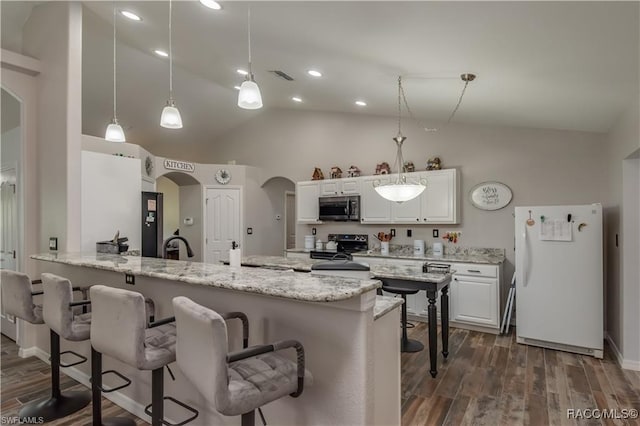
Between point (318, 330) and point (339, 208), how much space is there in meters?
4.24

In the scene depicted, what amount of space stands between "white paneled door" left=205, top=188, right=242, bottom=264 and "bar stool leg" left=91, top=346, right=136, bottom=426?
15.9ft

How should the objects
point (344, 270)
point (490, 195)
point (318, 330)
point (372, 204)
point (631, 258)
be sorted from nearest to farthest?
point (318, 330)
point (344, 270)
point (631, 258)
point (490, 195)
point (372, 204)

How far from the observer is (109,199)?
396 cm

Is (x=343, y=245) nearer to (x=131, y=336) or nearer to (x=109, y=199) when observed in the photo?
(x=109, y=199)

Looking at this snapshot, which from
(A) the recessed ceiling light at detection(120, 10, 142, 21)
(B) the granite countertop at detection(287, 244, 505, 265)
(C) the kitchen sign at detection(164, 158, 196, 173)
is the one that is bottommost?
(B) the granite countertop at detection(287, 244, 505, 265)

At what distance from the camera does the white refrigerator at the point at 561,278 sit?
351 centimetres

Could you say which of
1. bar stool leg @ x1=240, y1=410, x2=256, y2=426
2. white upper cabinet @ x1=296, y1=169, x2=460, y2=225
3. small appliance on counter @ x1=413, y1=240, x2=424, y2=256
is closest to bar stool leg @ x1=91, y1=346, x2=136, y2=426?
bar stool leg @ x1=240, y1=410, x2=256, y2=426

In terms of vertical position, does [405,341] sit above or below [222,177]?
below

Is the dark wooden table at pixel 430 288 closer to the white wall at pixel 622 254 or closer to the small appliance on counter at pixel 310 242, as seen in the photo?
the white wall at pixel 622 254

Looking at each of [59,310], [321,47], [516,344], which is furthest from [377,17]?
[516,344]

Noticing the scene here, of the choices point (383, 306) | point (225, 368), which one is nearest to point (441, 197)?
point (383, 306)

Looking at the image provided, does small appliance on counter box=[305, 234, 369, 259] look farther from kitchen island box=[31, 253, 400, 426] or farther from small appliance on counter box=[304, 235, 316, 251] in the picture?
kitchen island box=[31, 253, 400, 426]

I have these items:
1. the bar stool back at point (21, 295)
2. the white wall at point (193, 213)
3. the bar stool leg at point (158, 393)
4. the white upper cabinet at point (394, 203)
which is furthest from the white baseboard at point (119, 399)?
the white wall at point (193, 213)

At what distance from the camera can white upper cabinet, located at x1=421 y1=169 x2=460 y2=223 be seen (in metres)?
4.84
